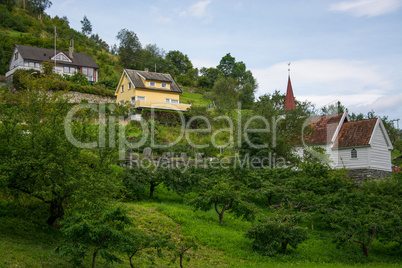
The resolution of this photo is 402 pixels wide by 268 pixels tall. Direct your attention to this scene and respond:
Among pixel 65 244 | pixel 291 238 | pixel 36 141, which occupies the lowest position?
pixel 291 238

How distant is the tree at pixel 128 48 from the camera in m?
80.1

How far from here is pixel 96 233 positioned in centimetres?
941

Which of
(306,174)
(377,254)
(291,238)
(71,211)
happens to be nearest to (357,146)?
(306,174)

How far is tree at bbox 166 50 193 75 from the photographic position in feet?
293

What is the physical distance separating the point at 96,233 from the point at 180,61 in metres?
84.3

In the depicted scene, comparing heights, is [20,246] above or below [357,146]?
below

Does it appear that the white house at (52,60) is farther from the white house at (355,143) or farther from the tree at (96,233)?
the tree at (96,233)

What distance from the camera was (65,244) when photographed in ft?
31.2

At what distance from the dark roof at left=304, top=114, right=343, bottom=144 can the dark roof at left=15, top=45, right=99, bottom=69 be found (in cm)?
4448

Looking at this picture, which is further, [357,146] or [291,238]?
[357,146]

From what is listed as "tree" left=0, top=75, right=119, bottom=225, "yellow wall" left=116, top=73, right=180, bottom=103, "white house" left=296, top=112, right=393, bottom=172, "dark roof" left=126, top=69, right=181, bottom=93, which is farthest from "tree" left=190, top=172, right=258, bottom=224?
"dark roof" left=126, top=69, right=181, bottom=93

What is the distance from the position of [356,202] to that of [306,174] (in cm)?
521

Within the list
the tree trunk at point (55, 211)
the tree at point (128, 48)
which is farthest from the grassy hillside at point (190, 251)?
the tree at point (128, 48)

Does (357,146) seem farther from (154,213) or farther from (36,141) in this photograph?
(36,141)
